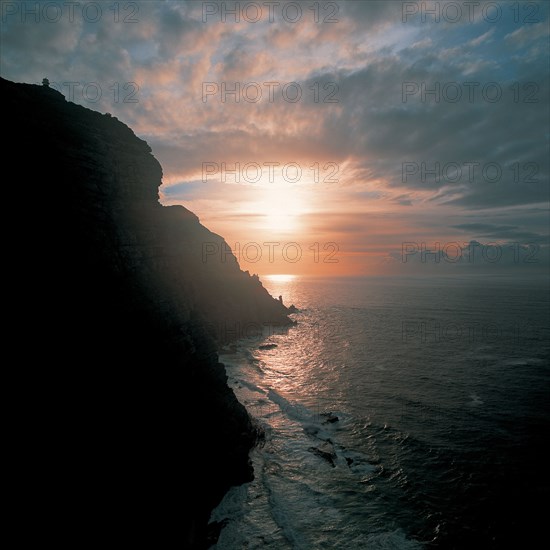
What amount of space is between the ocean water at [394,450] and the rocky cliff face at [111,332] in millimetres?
4526

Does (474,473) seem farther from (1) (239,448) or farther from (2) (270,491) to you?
(1) (239,448)

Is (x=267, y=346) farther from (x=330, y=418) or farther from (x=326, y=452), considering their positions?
(x=326, y=452)

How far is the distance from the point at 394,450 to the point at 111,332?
26664 millimetres

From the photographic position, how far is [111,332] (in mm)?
18266

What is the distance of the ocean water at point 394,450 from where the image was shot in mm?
20047

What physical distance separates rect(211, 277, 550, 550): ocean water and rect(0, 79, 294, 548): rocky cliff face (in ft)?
14.8

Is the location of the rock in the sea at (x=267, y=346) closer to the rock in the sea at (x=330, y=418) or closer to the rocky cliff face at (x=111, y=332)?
the rock in the sea at (x=330, y=418)

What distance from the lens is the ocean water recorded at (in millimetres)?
20047

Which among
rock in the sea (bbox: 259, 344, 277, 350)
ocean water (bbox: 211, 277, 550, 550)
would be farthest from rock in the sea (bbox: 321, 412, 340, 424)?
rock in the sea (bbox: 259, 344, 277, 350)

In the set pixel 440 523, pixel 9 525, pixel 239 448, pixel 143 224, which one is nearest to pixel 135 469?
pixel 9 525

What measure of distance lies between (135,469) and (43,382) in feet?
22.1

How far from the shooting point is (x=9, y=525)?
1152cm

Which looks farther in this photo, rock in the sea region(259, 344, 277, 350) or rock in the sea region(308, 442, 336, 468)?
rock in the sea region(259, 344, 277, 350)

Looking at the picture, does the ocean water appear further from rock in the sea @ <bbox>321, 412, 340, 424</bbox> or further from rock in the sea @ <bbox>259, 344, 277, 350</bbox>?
rock in the sea @ <bbox>259, 344, 277, 350</bbox>
